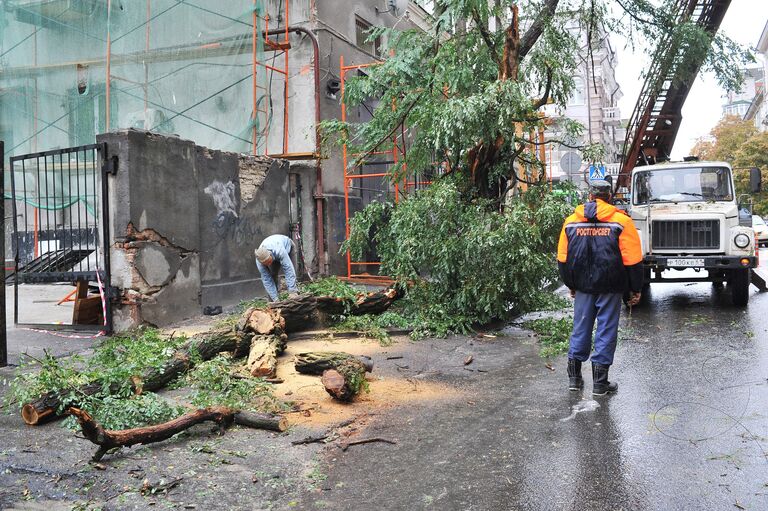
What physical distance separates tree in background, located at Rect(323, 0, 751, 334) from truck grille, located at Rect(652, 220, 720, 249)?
188 cm

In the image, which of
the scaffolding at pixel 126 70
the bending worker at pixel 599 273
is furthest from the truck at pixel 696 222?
the scaffolding at pixel 126 70

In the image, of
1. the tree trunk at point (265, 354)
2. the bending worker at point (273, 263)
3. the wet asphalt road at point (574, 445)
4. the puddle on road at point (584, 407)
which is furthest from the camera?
the bending worker at point (273, 263)

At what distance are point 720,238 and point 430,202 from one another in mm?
5083

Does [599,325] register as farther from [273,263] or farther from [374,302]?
[273,263]

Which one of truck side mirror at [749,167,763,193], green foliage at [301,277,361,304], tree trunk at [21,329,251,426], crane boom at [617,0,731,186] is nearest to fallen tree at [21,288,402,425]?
tree trunk at [21,329,251,426]

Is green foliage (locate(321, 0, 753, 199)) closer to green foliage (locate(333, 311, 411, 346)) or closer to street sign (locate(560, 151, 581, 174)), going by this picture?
green foliage (locate(333, 311, 411, 346))

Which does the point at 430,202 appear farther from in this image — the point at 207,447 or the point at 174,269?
the point at 207,447

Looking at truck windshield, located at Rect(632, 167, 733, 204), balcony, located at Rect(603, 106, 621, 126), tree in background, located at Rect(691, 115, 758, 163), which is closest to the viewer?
truck windshield, located at Rect(632, 167, 733, 204)

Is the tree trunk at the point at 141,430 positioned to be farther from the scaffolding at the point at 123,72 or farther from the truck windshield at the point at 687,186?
the truck windshield at the point at 687,186

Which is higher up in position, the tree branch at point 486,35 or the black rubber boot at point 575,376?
the tree branch at point 486,35

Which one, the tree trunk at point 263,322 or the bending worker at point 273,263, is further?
the bending worker at point 273,263

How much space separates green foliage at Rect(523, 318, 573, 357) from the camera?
7.34 meters

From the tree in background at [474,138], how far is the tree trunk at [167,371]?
2976 mm

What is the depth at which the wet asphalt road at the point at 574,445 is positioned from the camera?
3465 millimetres
